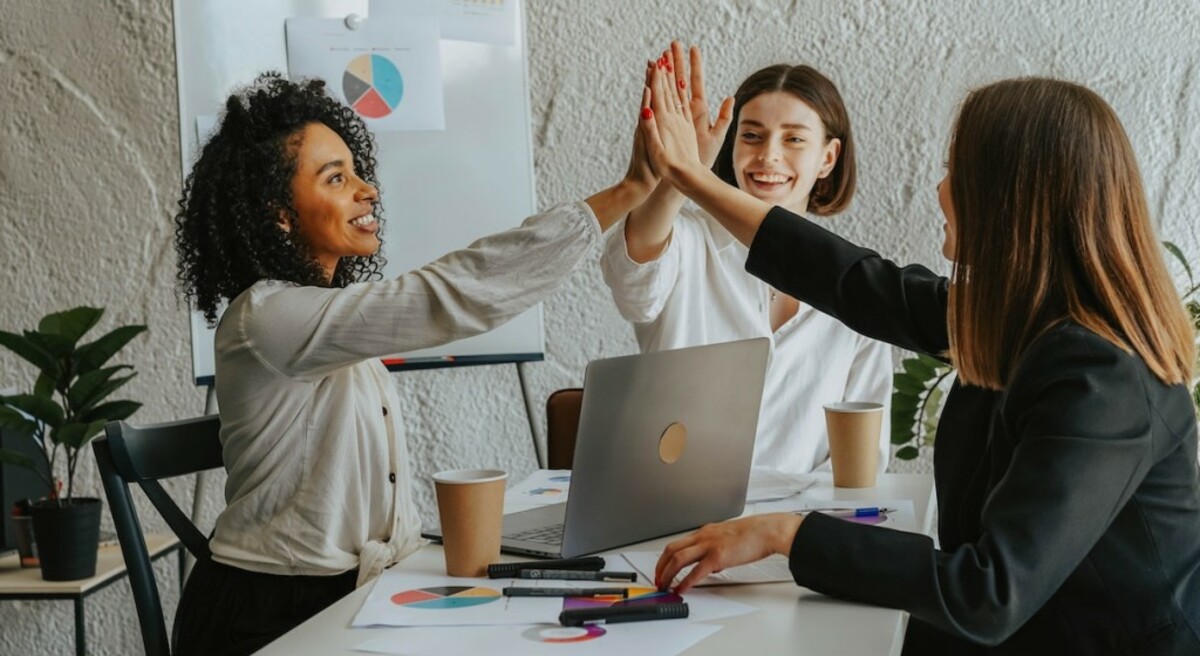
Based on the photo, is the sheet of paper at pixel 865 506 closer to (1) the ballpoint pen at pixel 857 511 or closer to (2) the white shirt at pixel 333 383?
(1) the ballpoint pen at pixel 857 511

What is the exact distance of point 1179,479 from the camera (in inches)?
41.0

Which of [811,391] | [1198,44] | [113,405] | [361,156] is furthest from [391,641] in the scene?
[1198,44]

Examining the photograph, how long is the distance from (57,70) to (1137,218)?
110 inches

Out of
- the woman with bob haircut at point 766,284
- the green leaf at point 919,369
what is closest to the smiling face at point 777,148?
the woman with bob haircut at point 766,284

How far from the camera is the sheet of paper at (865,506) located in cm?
134

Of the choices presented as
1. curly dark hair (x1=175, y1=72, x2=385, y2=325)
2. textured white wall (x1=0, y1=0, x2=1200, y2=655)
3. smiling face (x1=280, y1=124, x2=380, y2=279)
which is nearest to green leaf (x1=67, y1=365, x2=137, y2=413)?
textured white wall (x1=0, y1=0, x2=1200, y2=655)

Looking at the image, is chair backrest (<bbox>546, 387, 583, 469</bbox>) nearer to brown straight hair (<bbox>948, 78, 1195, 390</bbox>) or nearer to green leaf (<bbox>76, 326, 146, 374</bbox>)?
green leaf (<bbox>76, 326, 146, 374</bbox>)

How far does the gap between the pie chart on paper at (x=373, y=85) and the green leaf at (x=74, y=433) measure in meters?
0.86

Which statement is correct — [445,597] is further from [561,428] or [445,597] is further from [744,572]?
[561,428]

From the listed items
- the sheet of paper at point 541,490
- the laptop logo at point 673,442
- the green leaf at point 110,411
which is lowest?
the sheet of paper at point 541,490

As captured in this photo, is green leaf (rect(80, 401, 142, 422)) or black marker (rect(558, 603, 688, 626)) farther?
green leaf (rect(80, 401, 142, 422))

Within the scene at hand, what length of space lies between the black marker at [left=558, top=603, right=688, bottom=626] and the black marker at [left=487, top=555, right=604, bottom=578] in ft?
0.45

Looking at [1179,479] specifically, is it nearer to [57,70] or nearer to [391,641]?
[391,641]

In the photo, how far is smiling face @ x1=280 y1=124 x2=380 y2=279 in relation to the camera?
1.55 m
